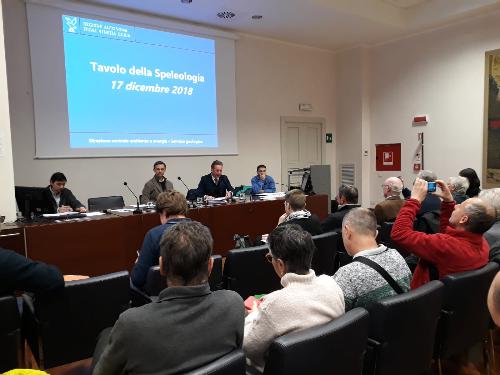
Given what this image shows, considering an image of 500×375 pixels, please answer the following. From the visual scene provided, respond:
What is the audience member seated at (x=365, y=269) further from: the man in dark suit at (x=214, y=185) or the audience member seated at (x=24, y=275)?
the man in dark suit at (x=214, y=185)

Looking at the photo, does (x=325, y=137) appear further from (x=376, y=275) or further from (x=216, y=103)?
(x=376, y=275)

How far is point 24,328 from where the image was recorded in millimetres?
1984

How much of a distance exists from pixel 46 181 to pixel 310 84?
5067mm

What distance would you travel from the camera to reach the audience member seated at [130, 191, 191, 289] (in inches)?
92.2

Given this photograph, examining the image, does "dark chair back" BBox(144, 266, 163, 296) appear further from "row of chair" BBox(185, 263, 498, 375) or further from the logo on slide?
the logo on slide

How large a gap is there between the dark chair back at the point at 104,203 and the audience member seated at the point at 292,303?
3.70 m

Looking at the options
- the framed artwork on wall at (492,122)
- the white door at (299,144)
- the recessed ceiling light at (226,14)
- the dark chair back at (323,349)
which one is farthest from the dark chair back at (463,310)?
the white door at (299,144)

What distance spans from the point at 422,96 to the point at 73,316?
6615 millimetres

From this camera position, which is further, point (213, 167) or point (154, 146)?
point (154, 146)

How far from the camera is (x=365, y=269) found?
1.64 m

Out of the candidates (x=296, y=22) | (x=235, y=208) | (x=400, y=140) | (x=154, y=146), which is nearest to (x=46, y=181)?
(x=154, y=146)

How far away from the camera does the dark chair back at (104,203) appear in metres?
4.64

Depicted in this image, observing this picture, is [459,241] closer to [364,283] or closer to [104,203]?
[364,283]

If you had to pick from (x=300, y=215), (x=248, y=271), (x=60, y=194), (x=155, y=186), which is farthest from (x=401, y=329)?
(x=155, y=186)
